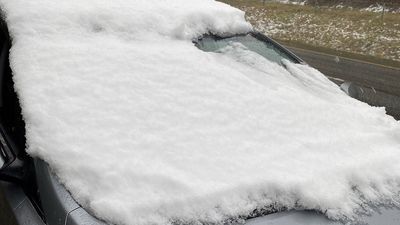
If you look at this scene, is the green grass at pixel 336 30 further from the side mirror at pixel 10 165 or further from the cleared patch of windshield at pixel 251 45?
the side mirror at pixel 10 165

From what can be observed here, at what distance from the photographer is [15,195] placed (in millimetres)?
1639

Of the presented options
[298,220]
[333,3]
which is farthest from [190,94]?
[333,3]

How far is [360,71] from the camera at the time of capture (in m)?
10.4

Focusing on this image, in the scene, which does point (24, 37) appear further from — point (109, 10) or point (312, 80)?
point (312, 80)

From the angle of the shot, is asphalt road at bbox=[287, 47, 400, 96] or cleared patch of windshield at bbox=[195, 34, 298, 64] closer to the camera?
cleared patch of windshield at bbox=[195, 34, 298, 64]

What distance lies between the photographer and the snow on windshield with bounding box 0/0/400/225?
1.42 meters

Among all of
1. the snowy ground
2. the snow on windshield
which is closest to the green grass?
the snowy ground

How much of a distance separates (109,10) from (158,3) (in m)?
0.38

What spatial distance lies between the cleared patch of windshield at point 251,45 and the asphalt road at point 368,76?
3.45 m

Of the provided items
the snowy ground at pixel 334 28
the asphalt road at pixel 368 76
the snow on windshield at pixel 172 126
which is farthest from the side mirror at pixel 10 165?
the snowy ground at pixel 334 28

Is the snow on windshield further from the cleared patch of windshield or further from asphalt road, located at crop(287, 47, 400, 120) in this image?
asphalt road, located at crop(287, 47, 400, 120)

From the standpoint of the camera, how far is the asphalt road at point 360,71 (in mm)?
8875

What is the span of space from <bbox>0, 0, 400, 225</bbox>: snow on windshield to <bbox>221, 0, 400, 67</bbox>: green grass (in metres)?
10.9

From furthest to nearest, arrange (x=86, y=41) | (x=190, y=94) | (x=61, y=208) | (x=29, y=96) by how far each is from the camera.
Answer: (x=86, y=41)
(x=190, y=94)
(x=29, y=96)
(x=61, y=208)
